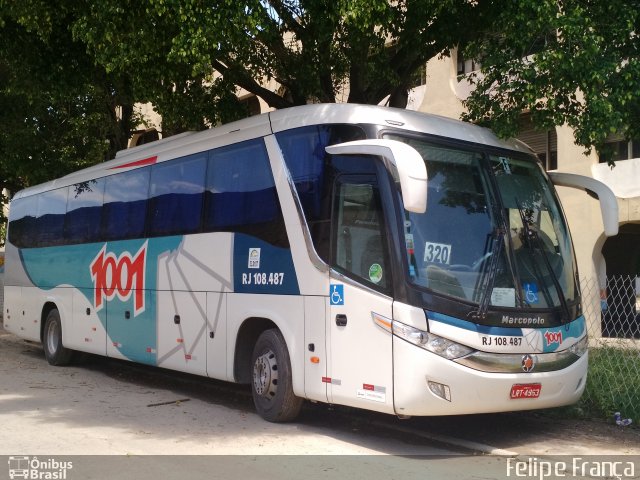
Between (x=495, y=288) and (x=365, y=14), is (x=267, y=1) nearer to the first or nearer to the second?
(x=365, y=14)

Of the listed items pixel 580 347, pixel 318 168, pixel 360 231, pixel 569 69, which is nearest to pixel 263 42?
pixel 318 168

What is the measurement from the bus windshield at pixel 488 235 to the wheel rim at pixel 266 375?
7.26 ft

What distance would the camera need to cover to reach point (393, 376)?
7344 millimetres

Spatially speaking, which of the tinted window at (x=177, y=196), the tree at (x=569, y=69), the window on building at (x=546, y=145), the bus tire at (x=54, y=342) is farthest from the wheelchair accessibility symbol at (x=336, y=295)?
the window on building at (x=546, y=145)

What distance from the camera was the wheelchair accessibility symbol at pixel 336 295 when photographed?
7922 millimetres

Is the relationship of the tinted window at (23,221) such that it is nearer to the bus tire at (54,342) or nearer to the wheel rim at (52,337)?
the bus tire at (54,342)

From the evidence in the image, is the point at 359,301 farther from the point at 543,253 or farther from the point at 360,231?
the point at 543,253

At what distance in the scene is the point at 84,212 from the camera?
1378cm

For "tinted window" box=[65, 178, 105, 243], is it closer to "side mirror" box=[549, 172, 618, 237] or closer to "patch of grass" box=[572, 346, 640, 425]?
"side mirror" box=[549, 172, 618, 237]

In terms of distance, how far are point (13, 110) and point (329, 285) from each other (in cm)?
1480

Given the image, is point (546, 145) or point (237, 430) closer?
point (237, 430)

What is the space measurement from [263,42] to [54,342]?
6610mm

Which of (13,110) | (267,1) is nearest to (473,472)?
(267,1)

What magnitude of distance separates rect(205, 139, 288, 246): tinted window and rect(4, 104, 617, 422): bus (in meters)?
0.02
